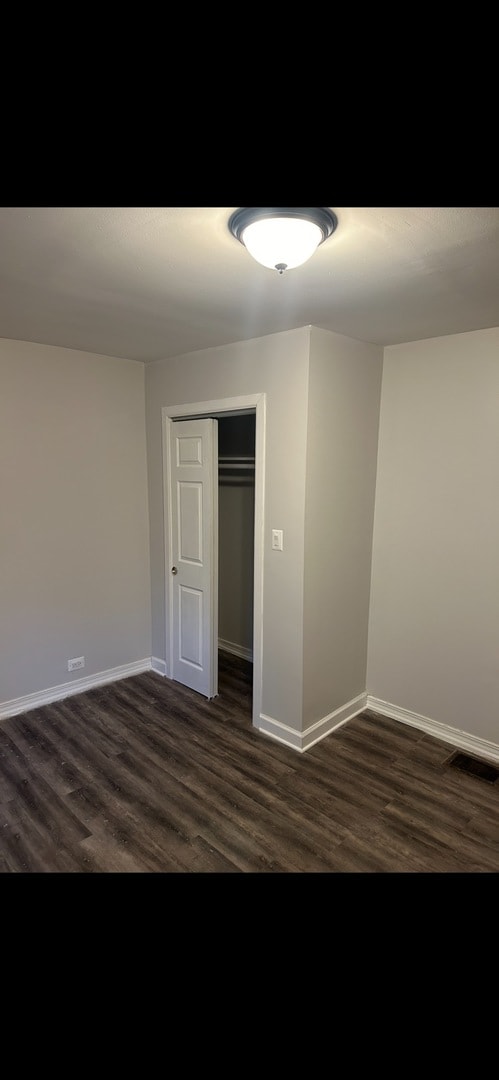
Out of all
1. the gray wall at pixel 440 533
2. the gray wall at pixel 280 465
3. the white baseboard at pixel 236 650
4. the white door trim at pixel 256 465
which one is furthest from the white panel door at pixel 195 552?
the gray wall at pixel 440 533

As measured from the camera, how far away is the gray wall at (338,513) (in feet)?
8.63

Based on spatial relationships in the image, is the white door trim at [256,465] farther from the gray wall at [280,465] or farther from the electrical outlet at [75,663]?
the electrical outlet at [75,663]

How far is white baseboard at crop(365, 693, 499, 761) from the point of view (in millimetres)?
2779

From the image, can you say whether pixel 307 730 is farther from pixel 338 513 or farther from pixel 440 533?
pixel 440 533

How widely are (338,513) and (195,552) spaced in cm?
107

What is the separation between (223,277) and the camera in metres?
1.84

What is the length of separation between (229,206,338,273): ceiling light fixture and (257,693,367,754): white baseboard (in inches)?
93.8

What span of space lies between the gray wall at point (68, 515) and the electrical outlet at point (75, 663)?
32 millimetres

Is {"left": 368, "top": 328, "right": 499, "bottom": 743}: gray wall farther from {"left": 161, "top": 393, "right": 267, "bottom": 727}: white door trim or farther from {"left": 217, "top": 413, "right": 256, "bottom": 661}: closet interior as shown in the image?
{"left": 217, "top": 413, "right": 256, "bottom": 661}: closet interior

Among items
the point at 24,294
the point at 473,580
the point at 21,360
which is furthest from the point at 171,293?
the point at 473,580

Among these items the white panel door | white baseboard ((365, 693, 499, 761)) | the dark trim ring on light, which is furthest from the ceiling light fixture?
white baseboard ((365, 693, 499, 761))
